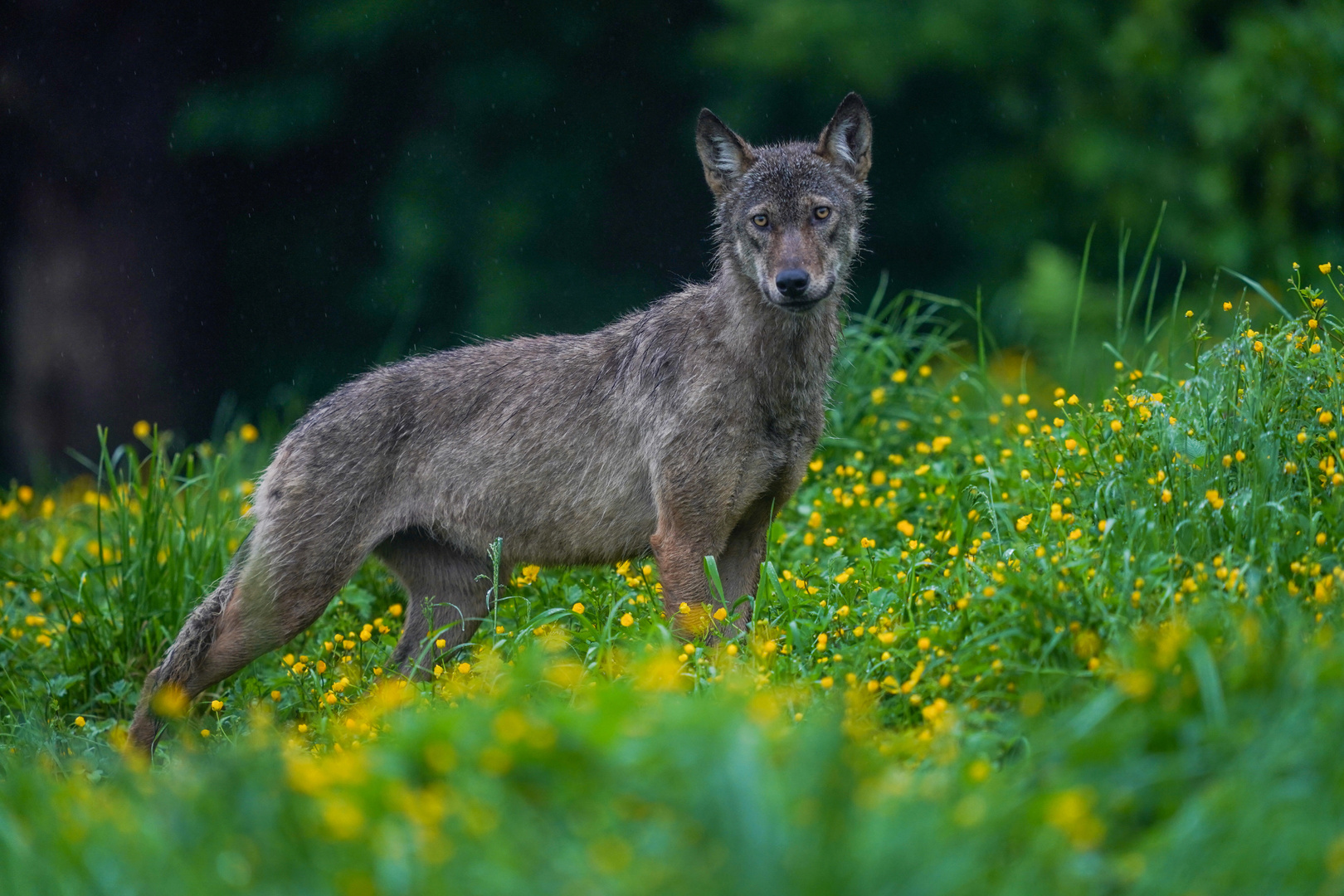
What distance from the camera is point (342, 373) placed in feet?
42.1

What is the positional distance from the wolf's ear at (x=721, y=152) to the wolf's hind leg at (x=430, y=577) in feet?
6.81

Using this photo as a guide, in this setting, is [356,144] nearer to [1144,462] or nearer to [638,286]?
[638,286]

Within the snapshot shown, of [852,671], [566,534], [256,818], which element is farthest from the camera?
[566,534]

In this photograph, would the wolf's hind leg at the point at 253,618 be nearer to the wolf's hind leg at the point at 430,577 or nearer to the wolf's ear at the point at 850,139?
the wolf's hind leg at the point at 430,577

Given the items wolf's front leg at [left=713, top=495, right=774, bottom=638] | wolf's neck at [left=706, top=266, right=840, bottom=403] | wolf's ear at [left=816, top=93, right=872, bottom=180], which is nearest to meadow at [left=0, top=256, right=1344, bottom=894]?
wolf's front leg at [left=713, top=495, right=774, bottom=638]

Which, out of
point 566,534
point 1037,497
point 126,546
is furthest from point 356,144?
point 1037,497

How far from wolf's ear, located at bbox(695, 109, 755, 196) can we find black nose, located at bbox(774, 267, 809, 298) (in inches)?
30.9

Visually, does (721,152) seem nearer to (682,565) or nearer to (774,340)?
(774,340)

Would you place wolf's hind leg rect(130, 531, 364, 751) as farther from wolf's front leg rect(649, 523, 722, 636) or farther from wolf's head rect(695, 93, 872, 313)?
wolf's head rect(695, 93, 872, 313)

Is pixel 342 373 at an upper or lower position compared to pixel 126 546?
lower

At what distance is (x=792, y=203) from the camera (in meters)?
5.29

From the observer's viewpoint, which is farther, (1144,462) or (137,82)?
(137,82)

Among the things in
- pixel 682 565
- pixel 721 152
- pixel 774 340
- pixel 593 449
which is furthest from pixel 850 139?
pixel 682 565

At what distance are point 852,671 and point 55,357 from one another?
9.92 m
